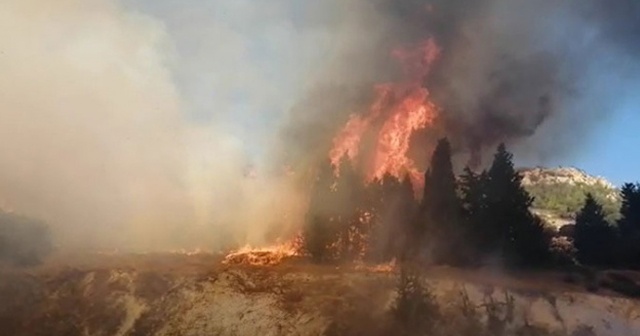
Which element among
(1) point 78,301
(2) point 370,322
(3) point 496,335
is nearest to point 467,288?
(3) point 496,335

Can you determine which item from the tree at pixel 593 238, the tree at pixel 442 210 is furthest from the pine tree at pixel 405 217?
the tree at pixel 593 238

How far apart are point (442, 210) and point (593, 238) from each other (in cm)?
1728

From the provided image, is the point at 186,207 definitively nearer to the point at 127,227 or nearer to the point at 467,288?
the point at 127,227

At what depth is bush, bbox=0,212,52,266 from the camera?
66.0 m

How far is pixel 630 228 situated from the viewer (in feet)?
243

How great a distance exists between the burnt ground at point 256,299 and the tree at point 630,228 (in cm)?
786

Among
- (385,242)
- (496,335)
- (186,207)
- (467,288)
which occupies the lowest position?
(496,335)

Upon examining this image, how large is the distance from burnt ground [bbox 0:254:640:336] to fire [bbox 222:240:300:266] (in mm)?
4910

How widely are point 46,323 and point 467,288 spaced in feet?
119

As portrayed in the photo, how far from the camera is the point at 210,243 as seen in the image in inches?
3297

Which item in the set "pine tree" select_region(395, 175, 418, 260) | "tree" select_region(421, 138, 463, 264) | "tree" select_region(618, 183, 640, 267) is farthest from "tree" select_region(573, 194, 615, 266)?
"pine tree" select_region(395, 175, 418, 260)

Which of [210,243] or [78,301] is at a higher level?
[210,243]

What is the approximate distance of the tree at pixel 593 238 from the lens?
7188 centimetres

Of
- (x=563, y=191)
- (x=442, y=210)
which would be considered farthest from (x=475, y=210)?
(x=563, y=191)
